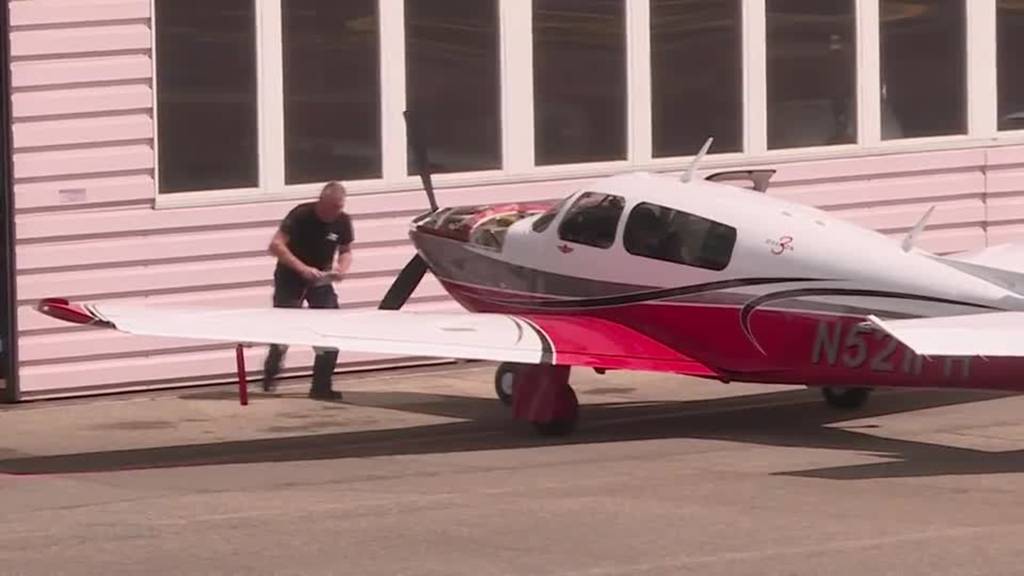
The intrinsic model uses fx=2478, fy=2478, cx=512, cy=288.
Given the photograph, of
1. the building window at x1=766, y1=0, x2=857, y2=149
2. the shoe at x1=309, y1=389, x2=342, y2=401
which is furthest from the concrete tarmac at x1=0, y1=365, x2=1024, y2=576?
the building window at x1=766, y1=0, x2=857, y2=149

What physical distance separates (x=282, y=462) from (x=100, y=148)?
445cm

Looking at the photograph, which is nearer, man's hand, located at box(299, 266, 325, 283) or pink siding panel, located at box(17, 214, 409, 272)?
man's hand, located at box(299, 266, 325, 283)

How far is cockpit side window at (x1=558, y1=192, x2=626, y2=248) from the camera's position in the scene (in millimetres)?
16875

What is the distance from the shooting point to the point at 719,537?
1230cm

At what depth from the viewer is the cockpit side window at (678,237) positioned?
16.2 meters

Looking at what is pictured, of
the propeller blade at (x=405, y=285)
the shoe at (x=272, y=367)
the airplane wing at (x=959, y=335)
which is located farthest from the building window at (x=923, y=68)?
the airplane wing at (x=959, y=335)

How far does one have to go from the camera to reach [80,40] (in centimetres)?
1909

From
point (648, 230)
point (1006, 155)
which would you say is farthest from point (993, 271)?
point (1006, 155)

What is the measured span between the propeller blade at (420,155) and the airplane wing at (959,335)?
577 cm

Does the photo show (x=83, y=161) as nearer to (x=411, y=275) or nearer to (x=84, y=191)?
(x=84, y=191)

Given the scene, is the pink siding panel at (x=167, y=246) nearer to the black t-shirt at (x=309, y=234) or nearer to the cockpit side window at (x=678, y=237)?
the black t-shirt at (x=309, y=234)

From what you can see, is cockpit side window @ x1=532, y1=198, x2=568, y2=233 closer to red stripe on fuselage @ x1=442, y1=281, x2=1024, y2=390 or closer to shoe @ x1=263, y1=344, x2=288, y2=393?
red stripe on fuselage @ x1=442, y1=281, x2=1024, y2=390

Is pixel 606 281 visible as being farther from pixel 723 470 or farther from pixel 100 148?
pixel 100 148

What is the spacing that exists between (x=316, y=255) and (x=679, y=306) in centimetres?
384
